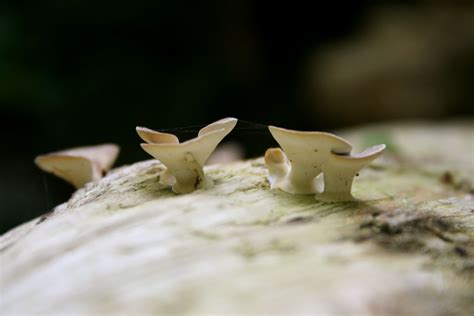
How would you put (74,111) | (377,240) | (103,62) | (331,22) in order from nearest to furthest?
(377,240) → (74,111) → (103,62) → (331,22)

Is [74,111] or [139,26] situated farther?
[139,26]

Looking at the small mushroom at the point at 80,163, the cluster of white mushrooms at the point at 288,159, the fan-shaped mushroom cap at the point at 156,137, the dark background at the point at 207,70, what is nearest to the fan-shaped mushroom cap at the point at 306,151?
the cluster of white mushrooms at the point at 288,159

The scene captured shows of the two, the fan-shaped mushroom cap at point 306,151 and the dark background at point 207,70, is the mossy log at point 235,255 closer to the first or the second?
the fan-shaped mushroom cap at point 306,151

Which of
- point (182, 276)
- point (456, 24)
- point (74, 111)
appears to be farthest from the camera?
Result: point (456, 24)

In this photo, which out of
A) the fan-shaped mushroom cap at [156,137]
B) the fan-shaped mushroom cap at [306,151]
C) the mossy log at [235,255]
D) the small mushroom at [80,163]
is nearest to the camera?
the mossy log at [235,255]

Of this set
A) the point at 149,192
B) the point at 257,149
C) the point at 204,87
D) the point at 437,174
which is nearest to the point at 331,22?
the point at 204,87

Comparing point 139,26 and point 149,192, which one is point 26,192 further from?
point 149,192
